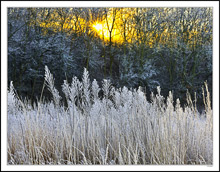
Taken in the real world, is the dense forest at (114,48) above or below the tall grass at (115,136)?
above

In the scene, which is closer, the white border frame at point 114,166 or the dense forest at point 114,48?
the white border frame at point 114,166

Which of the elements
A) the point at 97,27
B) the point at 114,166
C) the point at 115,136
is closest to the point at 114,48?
the point at 97,27

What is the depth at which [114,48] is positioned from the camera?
353cm

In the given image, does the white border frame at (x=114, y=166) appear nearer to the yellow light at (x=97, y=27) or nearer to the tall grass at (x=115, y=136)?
the tall grass at (x=115, y=136)

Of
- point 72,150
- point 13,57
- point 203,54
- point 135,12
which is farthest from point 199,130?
point 13,57

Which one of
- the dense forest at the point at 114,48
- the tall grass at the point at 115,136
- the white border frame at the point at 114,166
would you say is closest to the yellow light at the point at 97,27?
the dense forest at the point at 114,48

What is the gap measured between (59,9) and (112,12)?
80 centimetres

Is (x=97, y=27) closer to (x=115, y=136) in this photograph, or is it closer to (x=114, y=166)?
(x=115, y=136)

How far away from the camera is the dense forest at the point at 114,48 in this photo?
3283 millimetres

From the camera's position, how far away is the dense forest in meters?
3.28

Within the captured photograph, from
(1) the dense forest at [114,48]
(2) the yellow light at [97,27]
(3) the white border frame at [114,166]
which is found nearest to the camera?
(3) the white border frame at [114,166]

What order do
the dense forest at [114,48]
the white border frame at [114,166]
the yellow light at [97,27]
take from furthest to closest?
the yellow light at [97,27]
the dense forest at [114,48]
the white border frame at [114,166]

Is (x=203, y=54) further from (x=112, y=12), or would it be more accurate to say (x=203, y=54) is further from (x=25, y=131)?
(x=25, y=131)

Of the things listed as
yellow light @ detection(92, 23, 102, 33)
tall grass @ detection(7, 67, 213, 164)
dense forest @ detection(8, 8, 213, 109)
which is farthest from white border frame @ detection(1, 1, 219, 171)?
yellow light @ detection(92, 23, 102, 33)
